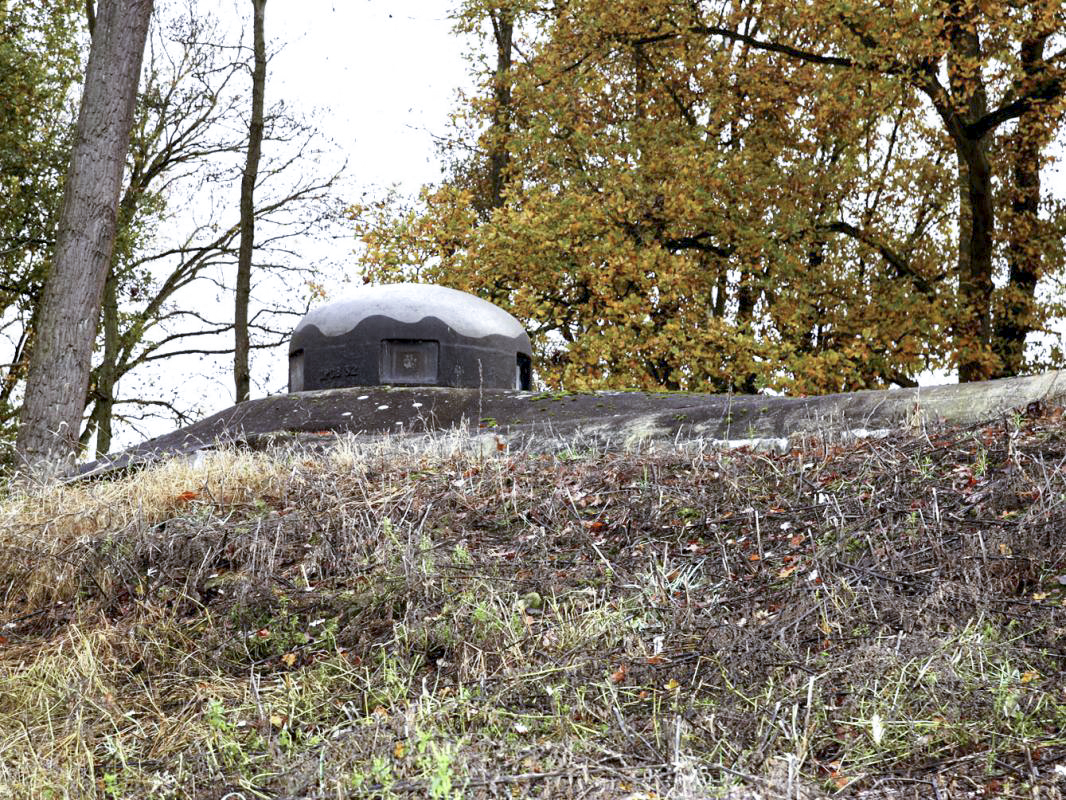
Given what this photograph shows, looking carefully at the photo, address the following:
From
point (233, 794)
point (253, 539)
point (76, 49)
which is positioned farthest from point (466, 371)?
point (76, 49)

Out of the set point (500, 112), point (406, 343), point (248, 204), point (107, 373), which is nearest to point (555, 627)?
point (406, 343)

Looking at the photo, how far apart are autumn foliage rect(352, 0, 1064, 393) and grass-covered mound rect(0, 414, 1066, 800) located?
30.5 feet

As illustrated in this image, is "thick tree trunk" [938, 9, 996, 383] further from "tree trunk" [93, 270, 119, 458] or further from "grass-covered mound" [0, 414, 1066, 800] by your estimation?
"tree trunk" [93, 270, 119, 458]

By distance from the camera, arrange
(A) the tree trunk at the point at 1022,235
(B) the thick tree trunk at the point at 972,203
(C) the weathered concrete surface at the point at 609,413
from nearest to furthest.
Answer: (C) the weathered concrete surface at the point at 609,413 → (B) the thick tree trunk at the point at 972,203 → (A) the tree trunk at the point at 1022,235

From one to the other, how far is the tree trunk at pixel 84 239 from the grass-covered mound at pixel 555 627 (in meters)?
2.83

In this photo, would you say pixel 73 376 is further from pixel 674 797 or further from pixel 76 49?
pixel 76 49

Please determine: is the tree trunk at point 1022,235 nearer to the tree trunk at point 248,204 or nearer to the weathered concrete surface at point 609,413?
the weathered concrete surface at point 609,413

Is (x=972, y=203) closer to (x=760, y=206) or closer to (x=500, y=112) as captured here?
(x=760, y=206)

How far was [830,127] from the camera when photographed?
18234 mm

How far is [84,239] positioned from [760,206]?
399 inches

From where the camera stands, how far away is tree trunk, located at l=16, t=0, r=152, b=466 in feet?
31.3

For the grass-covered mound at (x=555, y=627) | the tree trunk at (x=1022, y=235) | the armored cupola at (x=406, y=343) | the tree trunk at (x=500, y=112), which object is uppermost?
the tree trunk at (x=500, y=112)

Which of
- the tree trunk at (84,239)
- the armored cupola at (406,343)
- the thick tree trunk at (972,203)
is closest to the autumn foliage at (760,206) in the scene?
the thick tree trunk at (972,203)

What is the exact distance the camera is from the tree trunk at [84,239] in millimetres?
9547
